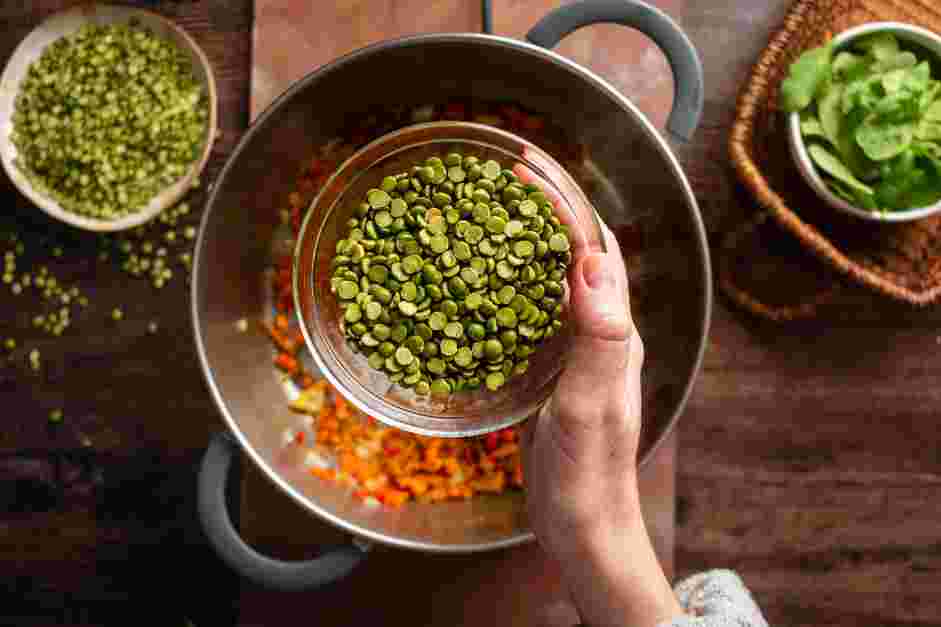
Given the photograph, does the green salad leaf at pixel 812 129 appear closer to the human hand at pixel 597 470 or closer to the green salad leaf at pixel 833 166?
the green salad leaf at pixel 833 166

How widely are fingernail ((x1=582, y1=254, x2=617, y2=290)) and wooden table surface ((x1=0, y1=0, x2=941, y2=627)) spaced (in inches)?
22.6

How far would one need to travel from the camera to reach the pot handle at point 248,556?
3.73 ft

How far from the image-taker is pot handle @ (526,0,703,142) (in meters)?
1.12

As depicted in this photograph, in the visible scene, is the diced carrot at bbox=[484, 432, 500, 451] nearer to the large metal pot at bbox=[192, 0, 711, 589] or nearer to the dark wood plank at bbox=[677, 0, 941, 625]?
the large metal pot at bbox=[192, 0, 711, 589]

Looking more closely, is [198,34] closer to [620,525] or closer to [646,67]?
[646,67]

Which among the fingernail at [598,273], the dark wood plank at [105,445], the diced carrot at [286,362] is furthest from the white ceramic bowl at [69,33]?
the fingernail at [598,273]

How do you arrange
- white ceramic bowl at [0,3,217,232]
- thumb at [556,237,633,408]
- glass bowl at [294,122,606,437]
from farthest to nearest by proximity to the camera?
white ceramic bowl at [0,3,217,232] < glass bowl at [294,122,606,437] < thumb at [556,237,633,408]

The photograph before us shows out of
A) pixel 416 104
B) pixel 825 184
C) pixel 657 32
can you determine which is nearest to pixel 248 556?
pixel 416 104

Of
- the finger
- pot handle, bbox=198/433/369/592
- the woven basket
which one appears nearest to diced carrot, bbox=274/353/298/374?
pot handle, bbox=198/433/369/592

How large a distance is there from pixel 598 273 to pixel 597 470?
11.8 inches

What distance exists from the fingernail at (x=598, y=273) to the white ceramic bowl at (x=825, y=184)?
0.59 metres

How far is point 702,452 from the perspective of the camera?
1.48 meters

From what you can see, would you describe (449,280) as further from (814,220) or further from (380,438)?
(814,220)

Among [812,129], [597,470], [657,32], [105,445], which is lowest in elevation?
[105,445]
